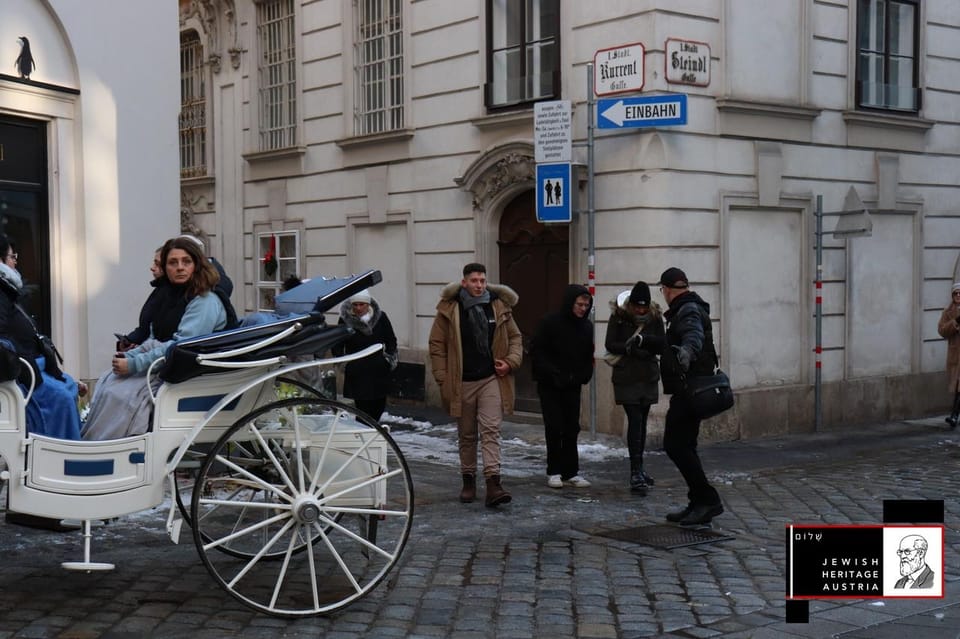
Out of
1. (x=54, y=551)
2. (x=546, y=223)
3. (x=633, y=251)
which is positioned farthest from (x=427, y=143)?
(x=54, y=551)

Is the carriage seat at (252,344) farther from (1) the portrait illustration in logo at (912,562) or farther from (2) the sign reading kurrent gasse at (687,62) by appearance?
(2) the sign reading kurrent gasse at (687,62)

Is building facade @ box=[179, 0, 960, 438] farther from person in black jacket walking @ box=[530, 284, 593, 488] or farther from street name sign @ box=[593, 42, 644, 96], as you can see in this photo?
person in black jacket walking @ box=[530, 284, 593, 488]

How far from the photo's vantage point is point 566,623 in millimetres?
5781

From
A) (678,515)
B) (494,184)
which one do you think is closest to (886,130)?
(494,184)

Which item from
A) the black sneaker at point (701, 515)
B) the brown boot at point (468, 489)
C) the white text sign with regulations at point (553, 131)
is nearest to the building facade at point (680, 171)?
the white text sign with regulations at point (553, 131)

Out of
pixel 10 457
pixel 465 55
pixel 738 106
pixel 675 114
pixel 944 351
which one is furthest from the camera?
pixel 944 351

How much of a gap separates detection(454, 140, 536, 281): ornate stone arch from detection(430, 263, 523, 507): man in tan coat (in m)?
4.52

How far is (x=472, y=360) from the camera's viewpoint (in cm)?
905

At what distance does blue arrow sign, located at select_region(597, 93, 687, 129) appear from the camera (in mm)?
11820

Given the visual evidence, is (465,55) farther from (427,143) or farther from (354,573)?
(354,573)

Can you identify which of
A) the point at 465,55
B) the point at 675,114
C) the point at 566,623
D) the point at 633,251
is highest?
the point at 465,55

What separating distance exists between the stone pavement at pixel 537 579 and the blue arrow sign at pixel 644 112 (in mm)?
3849

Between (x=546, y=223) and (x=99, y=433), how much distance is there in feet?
26.3

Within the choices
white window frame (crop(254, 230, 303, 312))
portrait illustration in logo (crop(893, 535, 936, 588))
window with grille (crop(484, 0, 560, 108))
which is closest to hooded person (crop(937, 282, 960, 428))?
window with grille (crop(484, 0, 560, 108))
